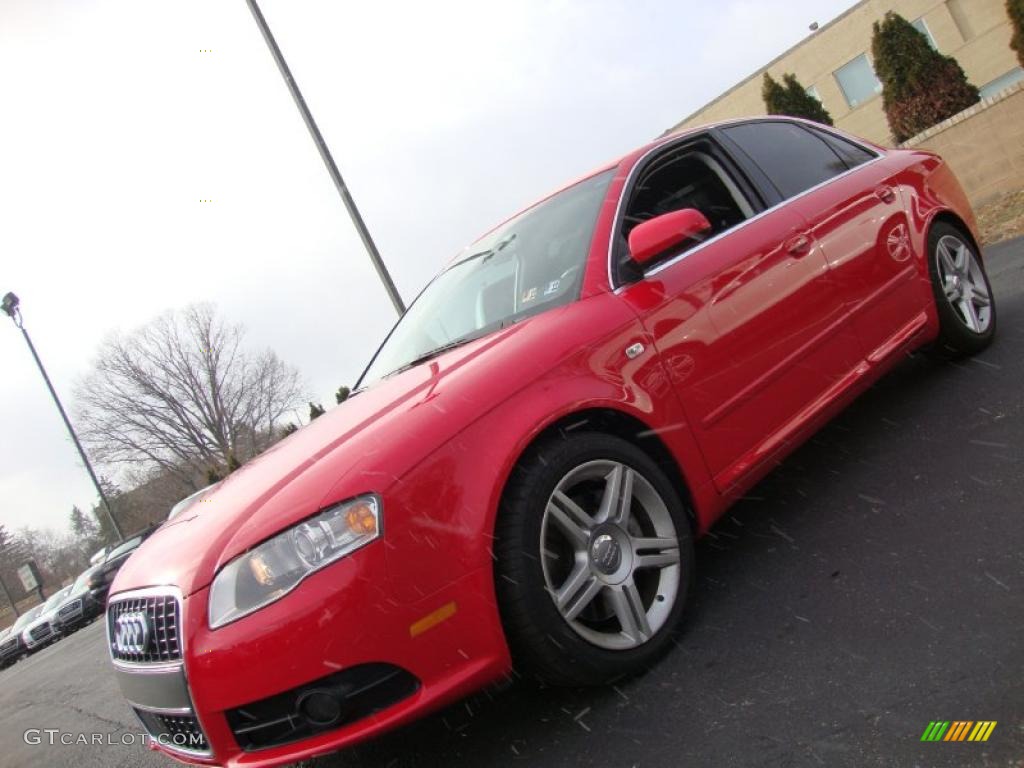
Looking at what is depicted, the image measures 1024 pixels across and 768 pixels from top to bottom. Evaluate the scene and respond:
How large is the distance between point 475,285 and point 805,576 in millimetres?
1874

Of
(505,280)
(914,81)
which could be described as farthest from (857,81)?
(505,280)

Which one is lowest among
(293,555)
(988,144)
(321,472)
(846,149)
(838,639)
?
(838,639)

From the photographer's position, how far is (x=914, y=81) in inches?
509

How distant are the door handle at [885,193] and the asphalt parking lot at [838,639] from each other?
1028mm

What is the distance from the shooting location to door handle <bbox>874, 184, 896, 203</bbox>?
12.3ft

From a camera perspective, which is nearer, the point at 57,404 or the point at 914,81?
the point at 914,81

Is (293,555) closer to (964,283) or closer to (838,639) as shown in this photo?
(838,639)

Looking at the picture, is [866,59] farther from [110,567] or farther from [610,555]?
[610,555]

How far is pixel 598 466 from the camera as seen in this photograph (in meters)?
2.33

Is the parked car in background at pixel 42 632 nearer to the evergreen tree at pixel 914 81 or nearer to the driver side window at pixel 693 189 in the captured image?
the driver side window at pixel 693 189

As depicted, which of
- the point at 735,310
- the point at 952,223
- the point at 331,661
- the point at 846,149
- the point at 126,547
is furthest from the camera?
the point at 126,547

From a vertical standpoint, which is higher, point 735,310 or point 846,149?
point 846,149

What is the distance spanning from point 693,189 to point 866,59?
28.9 metres

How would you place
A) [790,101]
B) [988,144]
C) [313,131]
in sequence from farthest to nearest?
[790,101], [988,144], [313,131]
